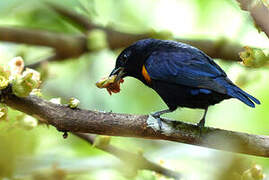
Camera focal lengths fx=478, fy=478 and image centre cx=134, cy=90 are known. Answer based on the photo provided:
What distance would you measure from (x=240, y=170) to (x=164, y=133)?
27.2 inches

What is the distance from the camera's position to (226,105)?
566 centimetres

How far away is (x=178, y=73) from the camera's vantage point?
12.3 ft

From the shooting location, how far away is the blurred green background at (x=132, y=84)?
388 cm

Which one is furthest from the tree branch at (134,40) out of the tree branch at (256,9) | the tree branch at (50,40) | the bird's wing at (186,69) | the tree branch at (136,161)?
the tree branch at (256,9)

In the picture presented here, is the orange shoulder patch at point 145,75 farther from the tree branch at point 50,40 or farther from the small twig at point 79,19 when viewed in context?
the small twig at point 79,19

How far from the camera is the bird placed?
348 cm

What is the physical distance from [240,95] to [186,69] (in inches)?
25.0

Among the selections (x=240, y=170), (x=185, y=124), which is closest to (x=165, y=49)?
(x=185, y=124)

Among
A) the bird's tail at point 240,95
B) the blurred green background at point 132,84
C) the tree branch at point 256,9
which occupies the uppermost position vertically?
the tree branch at point 256,9

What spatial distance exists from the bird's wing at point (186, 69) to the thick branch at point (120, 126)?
67 cm

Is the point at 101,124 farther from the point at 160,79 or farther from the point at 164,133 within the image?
the point at 160,79

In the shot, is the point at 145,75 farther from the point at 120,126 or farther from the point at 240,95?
the point at 120,126

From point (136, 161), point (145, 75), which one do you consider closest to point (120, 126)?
point (136, 161)

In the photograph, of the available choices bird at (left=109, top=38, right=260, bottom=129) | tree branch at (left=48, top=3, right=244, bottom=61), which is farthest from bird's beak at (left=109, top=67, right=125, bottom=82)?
tree branch at (left=48, top=3, right=244, bottom=61)
